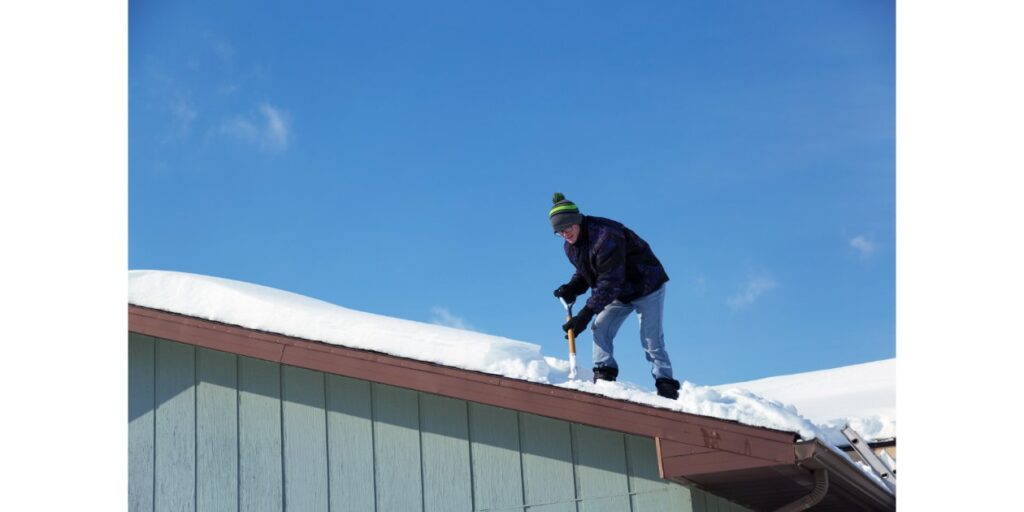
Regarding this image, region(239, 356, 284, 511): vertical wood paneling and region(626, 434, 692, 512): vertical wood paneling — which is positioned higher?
region(239, 356, 284, 511): vertical wood paneling

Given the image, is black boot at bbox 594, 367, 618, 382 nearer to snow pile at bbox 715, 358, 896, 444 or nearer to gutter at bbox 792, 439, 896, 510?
gutter at bbox 792, 439, 896, 510

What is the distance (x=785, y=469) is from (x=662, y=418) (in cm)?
65

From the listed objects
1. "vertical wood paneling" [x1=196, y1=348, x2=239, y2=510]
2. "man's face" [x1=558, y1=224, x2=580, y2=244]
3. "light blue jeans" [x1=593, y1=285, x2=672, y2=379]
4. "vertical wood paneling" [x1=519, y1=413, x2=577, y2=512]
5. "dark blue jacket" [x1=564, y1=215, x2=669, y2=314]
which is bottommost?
"vertical wood paneling" [x1=519, y1=413, x2=577, y2=512]

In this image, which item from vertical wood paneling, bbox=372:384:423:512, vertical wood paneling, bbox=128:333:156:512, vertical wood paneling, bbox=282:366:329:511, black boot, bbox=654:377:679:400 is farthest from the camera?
black boot, bbox=654:377:679:400

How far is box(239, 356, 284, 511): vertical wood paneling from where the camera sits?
6254 mm

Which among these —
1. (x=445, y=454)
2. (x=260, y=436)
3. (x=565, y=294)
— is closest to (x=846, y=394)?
(x=565, y=294)

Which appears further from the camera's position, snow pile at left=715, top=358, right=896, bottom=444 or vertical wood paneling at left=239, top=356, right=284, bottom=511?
snow pile at left=715, top=358, right=896, bottom=444

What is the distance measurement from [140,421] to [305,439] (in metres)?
1.14

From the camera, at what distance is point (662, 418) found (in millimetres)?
5430

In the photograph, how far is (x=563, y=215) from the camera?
6789 mm

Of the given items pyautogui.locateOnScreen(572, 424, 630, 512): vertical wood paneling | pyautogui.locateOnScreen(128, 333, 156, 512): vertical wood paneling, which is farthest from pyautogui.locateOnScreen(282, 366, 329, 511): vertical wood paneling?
pyautogui.locateOnScreen(572, 424, 630, 512): vertical wood paneling
